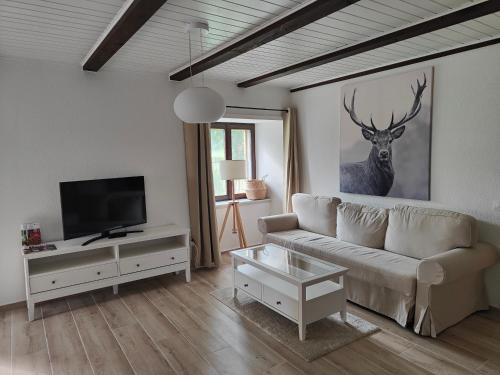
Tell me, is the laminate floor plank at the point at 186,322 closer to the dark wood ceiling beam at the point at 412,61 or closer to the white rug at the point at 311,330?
the white rug at the point at 311,330

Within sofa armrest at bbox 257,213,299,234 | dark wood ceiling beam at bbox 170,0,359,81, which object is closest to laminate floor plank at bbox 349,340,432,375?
sofa armrest at bbox 257,213,299,234

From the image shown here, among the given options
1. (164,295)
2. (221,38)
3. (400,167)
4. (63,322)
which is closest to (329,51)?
(221,38)

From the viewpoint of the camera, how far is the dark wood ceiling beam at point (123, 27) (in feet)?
6.85

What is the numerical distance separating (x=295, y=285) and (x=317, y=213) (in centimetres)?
160

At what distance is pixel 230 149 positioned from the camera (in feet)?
17.9

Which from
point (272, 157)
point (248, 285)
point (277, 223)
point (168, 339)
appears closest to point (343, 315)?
point (248, 285)

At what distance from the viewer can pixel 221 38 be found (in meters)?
2.84

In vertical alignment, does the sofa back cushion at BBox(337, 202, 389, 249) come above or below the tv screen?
below

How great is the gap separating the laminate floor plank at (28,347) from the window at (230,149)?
286 centimetres

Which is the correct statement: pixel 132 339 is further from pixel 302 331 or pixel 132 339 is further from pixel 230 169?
pixel 230 169

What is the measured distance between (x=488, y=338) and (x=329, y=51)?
2.75 metres

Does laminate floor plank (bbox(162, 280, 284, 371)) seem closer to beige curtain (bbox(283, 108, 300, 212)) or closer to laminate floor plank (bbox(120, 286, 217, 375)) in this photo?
laminate floor plank (bbox(120, 286, 217, 375))

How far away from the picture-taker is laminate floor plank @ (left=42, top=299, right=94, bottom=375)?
2480 mm

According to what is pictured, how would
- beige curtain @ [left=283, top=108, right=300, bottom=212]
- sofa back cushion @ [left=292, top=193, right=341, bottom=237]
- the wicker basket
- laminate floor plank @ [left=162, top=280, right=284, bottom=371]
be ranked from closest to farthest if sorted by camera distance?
laminate floor plank @ [left=162, top=280, right=284, bottom=371] → sofa back cushion @ [left=292, top=193, right=341, bottom=237] → beige curtain @ [left=283, top=108, right=300, bottom=212] → the wicker basket
